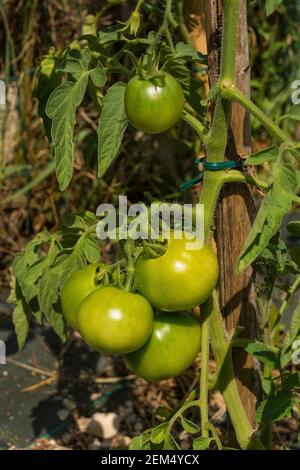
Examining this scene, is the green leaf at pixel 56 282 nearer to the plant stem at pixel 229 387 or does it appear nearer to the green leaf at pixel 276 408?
the plant stem at pixel 229 387

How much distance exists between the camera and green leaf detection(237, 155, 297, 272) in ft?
2.85

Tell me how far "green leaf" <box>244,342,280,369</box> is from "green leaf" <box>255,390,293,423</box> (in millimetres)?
45

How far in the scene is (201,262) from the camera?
1.03 metres

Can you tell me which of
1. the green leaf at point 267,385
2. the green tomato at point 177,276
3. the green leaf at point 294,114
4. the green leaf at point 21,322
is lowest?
the green leaf at point 21,322

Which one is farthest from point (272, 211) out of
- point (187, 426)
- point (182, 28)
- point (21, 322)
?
point (182, 28)

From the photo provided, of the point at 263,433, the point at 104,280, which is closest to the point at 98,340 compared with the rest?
the point at 104,280

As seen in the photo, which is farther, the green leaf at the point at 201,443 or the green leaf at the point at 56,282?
the green leaf at the point at 56,282

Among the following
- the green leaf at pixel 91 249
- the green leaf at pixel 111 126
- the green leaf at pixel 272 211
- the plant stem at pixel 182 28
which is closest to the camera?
the green leaf at pixel 272 211

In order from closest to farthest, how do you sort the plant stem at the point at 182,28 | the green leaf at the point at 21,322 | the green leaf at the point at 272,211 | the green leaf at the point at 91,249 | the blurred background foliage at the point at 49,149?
the green leaf at the point at 272,211, the green leaf at the point at 91,249, the green leaf at the point at 21,322, the plant stem at the point at 182,28, the blurred background foliage at the point at 49,149

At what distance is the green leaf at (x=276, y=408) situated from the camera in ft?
3.62

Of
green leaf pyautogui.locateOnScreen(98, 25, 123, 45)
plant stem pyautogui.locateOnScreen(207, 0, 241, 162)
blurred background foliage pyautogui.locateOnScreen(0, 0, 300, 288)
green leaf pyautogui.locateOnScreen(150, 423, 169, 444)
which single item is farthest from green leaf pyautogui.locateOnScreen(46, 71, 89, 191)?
blurred background foliage pyautogui.locateOnScreen(0, 0, 300, 288)

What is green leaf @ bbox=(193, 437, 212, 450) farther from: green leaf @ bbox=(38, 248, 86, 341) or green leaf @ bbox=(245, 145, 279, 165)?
green leaf @ bbox=(245, 145, 279, 165)

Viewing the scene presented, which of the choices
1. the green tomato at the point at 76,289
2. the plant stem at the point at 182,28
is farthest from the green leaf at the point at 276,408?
the plant stem at the point at 182,28

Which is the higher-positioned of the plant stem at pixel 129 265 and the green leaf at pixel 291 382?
the plant stem at pixel 129 265
